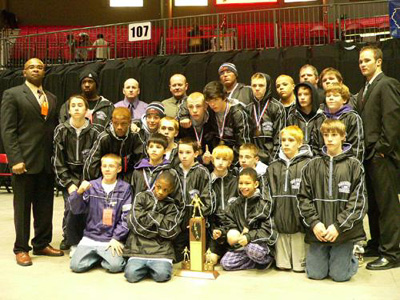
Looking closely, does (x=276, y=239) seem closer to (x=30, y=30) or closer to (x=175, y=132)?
(x=175, y=132)

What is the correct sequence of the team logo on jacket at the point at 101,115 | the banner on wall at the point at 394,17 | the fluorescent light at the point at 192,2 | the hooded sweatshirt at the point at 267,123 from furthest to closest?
1. the fluorescent light at the point at 192,2
2. the banner on wall at the point at 394,17
3. the team logo on jacket at the point at 101,115
4. the hooded sweatshirt at the point at 267,123

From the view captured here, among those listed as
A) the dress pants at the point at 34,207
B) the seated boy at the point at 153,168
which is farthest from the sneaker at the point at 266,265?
the dress pants at the point at 34,207

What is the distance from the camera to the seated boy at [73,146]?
4.64 meters

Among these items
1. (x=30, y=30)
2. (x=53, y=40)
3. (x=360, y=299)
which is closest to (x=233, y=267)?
(x=360, y=299)

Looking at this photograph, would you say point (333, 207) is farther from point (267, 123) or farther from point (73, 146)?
point (73, 146)

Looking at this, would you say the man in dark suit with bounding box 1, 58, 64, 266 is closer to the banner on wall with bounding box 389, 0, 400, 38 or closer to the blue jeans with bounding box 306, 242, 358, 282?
the blue jeans with bounding box 306, 242, 358, 282

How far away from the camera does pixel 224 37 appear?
9.71 m

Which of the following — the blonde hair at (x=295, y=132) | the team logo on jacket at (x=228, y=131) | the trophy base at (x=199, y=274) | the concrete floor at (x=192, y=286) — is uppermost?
the team logo on jacket at (x=228, y=131)

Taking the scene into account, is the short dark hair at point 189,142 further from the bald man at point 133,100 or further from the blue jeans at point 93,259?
the bald man at point 133,100

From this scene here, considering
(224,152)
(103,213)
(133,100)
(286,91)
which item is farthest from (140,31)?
(103,213)

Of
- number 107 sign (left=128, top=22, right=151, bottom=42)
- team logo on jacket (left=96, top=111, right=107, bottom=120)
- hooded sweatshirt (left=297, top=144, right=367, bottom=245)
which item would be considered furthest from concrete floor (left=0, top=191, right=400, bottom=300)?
number 107 sign (left=128, top=22, right=151, bottom=42)

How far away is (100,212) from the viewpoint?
4.30 metres

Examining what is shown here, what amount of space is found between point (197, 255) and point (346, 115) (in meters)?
1.83

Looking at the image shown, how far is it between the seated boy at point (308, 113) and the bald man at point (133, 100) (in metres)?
2.09
